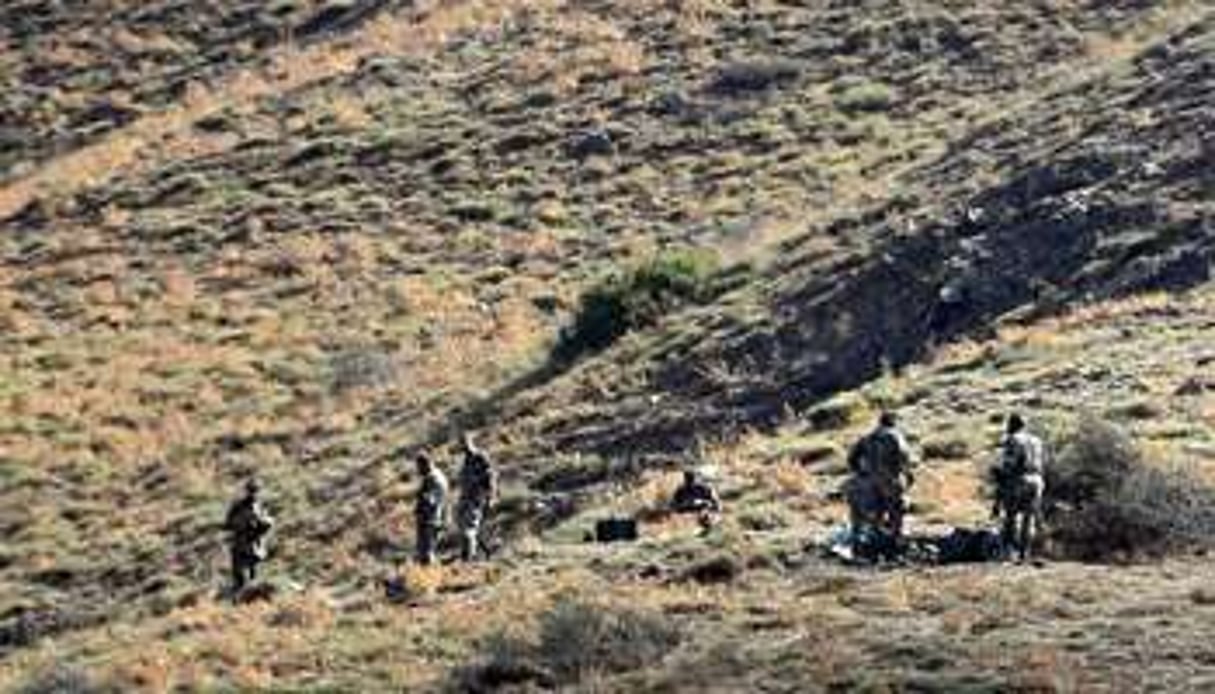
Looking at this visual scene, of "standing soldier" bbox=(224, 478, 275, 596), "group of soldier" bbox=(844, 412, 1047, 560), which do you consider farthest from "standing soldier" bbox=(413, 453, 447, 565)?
"group of soldier" bbox=(844, 412, 1047, 560)

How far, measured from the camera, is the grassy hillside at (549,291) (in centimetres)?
2608

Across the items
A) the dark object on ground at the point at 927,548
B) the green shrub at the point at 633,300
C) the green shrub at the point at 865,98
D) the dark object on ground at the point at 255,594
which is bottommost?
the dark object on ground at the point at 255,594

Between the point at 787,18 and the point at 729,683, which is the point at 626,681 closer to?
the point at 729,683

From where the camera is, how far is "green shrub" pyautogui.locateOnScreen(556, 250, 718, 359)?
42.4 metres

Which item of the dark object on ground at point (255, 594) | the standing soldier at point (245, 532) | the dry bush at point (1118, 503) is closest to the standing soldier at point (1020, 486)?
the dry bush at point (1118, 503)

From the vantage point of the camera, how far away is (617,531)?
94.3 ft

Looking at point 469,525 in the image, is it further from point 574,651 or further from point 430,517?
point 574,651

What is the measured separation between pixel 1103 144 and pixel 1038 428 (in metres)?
15.5

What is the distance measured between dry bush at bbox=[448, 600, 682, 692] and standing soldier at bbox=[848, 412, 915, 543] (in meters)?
3.38

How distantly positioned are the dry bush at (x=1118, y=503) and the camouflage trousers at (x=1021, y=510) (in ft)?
1.83

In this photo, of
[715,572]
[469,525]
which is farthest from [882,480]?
[469,525]

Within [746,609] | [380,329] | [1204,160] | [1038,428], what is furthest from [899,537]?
[380,329]

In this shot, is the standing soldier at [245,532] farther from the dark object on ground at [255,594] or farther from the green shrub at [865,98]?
the green shrub at [865,98]

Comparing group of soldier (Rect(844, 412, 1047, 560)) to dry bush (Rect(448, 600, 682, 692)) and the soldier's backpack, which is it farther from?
dry bush (Rect(448, 600, 682, 692))
